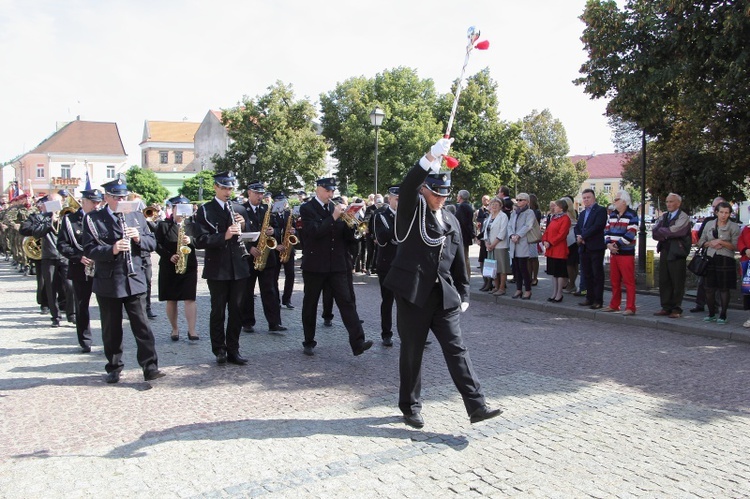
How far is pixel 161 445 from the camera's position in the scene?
4.84m

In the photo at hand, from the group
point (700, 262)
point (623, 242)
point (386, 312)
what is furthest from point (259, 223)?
point (700, 262)

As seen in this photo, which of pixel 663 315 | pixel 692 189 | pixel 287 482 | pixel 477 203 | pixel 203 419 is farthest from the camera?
pixel 477 203

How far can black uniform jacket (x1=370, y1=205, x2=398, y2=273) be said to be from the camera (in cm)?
792

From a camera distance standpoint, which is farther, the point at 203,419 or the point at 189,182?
the point at 189,182

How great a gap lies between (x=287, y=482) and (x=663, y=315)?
8.22 meters

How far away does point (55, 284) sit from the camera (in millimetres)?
9961

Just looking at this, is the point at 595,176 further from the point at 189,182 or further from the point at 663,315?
the point at 663,315

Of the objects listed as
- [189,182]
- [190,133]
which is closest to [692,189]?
[189,182]

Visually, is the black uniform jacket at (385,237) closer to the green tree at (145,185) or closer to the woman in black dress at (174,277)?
the woman in black dress at (174,277)

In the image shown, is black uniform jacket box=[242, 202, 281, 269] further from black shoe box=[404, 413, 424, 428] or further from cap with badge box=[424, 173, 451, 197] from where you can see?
black shoe box=[404, 413, 424, 428]

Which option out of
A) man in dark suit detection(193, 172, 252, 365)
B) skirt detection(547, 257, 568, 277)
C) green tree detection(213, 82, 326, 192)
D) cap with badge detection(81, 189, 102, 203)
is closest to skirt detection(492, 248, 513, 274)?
skirt detection(547, 257, 568, 277)

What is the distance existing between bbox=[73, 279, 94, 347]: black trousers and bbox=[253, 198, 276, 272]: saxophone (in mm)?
2206

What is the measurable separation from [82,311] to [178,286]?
121 centimetres

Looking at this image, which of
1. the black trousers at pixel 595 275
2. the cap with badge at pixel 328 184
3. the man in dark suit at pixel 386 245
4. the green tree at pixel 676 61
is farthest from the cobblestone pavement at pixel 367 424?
the green tree at pixel 676 61
